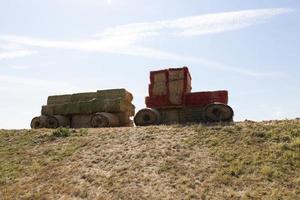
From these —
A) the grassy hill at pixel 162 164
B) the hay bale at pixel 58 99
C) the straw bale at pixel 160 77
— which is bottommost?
the grassy hill at pixel 162 164

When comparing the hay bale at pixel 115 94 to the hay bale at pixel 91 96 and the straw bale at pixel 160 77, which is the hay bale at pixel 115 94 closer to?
the hay bale at pixel 91 96

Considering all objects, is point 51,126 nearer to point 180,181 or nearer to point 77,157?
point 77,157

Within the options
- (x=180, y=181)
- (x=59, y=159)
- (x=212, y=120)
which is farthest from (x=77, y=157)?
(x=212, y=120)

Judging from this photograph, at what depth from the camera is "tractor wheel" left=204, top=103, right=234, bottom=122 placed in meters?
22.5

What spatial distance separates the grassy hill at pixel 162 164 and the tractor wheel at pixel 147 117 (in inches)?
83.7

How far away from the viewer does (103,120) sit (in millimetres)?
25594

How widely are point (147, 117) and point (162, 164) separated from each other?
7.11m

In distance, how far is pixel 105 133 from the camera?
22031 millimetres

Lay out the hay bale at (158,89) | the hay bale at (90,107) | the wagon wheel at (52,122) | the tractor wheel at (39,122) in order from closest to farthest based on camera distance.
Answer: the hay bale at (158,89) → the hay bale at (90,107) → the wagon wheel at (52,122) → the tractor wheel at (39,122)

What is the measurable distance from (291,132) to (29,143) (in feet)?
41.7

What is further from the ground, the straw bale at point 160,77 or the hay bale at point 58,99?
the straw bale at point 160,77

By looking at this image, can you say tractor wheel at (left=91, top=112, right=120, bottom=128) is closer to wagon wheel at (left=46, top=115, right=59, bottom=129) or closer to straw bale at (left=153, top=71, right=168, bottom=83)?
wagon wheel at (left=46, top=115, right=59, bottom=129)

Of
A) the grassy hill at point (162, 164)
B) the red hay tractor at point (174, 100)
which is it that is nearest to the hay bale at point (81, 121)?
the red hay tractor at point (174, 100)

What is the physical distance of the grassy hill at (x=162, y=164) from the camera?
49.7 feet
